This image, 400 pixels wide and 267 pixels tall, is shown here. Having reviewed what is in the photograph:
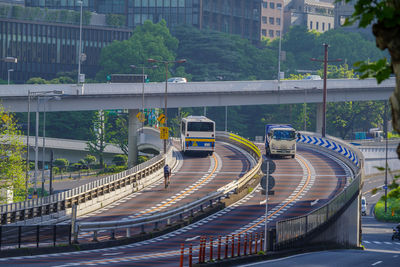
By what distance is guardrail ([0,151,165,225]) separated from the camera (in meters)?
41.0

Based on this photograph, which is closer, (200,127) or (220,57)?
(200,127)

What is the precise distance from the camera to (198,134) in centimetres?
7081

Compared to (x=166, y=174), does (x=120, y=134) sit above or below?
below

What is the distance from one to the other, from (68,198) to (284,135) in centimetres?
2863

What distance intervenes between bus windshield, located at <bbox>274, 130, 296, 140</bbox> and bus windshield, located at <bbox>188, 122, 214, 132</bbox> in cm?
590

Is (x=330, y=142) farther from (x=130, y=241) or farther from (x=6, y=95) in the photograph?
(x=130, y=241)

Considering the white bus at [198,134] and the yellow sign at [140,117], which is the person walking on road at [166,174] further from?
the yellow sign at [140,117]

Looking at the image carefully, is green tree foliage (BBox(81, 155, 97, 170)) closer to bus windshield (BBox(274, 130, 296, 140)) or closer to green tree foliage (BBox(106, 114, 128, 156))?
green tree foliage (BBox(106, 114, 128, 156))

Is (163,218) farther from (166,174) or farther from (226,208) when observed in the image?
(166,174)

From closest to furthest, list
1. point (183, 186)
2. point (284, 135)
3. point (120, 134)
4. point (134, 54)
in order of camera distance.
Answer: point (183, 186), point (284, 135), point (120, 134), point (134, 54)

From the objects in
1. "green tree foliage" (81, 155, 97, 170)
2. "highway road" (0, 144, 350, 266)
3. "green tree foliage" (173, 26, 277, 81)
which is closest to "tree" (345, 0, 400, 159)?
"highway road" (0, 144, 350, 266)

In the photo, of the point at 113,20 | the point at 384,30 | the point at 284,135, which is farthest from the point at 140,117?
the point at 384,30

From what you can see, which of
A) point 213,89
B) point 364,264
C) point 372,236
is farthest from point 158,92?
point 364,264

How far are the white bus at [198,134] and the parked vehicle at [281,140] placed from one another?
17.7ft
